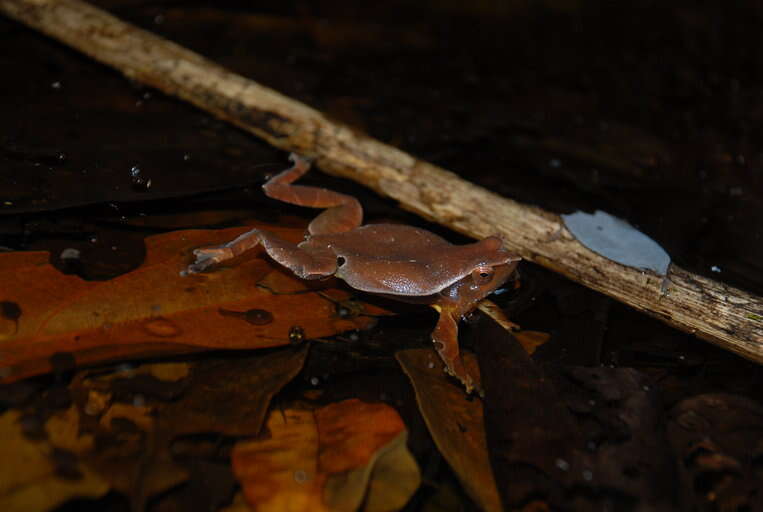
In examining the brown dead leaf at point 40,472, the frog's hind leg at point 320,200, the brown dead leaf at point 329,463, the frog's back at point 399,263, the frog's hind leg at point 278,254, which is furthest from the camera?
the frog's hind leg at point 320,200

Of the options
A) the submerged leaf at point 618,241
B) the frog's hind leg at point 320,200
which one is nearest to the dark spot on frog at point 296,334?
the frog's hind leg at point 320,200

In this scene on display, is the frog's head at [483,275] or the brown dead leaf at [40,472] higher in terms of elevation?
the frog's head at [483,275]

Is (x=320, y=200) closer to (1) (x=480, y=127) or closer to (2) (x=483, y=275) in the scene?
(2) (x=483, y=275)

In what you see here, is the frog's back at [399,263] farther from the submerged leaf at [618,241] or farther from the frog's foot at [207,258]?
the submerged leaf at [618,241]

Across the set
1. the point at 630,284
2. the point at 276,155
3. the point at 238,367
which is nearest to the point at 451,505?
the point at 238,367

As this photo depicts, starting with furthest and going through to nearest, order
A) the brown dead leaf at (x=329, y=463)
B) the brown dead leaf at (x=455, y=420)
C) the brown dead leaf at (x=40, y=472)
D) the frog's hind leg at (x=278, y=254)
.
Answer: the frog's hind leg at (x=278, y=254), the brown dead leaf at (x=455, y=420), the brown dead leaf at (x=329, y=463), the brown dead leaf at (x=40, y=472)

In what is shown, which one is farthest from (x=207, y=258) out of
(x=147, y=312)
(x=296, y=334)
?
(x=296, y=334)
